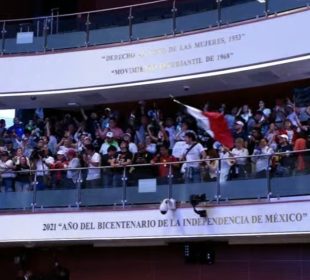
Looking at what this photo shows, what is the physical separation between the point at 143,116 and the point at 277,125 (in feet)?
11.7

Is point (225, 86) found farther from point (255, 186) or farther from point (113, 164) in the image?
point (255, 186)

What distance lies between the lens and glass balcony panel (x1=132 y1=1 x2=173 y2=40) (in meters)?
15.5

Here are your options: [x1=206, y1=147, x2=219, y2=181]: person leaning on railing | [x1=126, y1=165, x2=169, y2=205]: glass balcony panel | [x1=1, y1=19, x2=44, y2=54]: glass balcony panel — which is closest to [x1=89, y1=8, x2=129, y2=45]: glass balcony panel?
[x1=1, y1=19, x2=44, y2=54]: glass balcony panel

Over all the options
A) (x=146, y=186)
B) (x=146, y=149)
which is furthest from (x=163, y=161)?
(x=146, y=149)

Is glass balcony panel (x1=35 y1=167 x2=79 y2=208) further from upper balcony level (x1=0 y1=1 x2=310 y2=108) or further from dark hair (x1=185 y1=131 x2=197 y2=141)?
upper balcony level (x1=0 y1=1 x2=310 y2=108)

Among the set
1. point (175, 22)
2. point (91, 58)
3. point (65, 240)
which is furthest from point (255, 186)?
point (91, 58)

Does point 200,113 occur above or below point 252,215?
above

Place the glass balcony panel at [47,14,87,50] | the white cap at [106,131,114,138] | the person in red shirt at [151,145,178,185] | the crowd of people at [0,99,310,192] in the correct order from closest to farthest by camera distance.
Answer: the crowd of people at [0,99,310,192] < the person in red shirt at [151,145,178,185] < the white cap at [106,131,114,138] < the glass balcony panel at [47,14,87,50]

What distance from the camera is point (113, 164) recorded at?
536 inches

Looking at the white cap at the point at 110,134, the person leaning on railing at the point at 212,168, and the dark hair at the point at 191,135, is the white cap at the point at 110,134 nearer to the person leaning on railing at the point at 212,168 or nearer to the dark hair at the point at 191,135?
the dark hair at the point at 191,135

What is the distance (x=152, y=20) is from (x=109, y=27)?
42.2 inches

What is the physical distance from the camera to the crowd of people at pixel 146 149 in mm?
12016

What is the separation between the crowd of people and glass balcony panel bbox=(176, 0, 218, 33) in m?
1.85

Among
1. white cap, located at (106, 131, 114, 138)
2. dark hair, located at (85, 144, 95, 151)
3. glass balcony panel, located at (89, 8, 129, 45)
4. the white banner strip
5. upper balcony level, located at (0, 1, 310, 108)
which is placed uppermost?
glass balcony panel, located at (89, 8, 129, 45)
